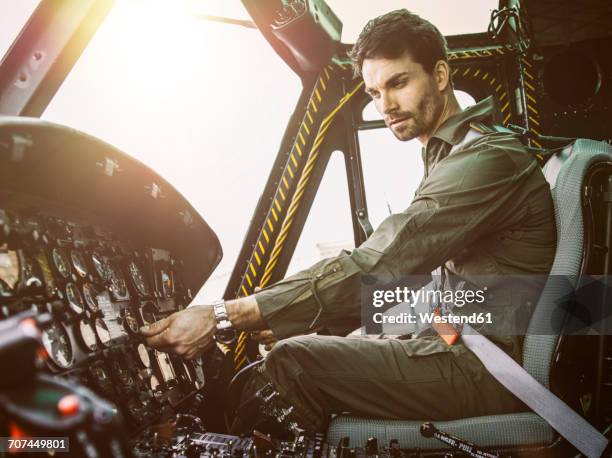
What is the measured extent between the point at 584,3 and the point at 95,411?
19.1ft

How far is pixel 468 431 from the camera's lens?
102cm

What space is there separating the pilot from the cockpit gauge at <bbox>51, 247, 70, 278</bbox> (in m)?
0.28

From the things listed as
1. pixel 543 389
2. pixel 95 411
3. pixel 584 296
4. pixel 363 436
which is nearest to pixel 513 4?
pixel 584 296

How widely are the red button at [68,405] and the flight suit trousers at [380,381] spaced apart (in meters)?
0.87

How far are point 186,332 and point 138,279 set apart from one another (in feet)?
1.57

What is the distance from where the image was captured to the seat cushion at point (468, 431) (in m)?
1.02

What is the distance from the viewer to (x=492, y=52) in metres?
2.65

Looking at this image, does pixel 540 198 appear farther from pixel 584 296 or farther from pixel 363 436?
pixel 363 436

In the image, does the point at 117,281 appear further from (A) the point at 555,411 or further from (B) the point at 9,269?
(A) the point at 555,411

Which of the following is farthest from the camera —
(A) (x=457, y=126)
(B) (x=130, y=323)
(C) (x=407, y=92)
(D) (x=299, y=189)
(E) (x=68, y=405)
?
(D) (x=299, y=189)

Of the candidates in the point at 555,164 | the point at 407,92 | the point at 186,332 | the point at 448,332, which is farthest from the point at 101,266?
the point at 555,164

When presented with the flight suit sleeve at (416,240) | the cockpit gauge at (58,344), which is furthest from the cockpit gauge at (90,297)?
the flight suit sleeve at (416,240)

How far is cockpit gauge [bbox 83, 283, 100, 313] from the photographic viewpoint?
1167 mm

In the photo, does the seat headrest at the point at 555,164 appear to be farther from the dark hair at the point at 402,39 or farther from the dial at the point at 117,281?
the dial at the point at 117,281
